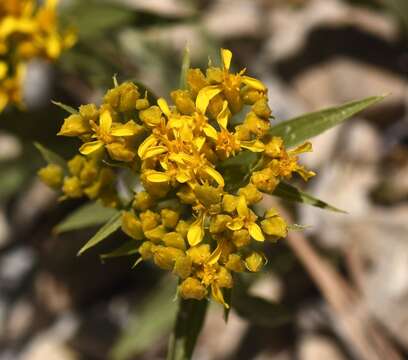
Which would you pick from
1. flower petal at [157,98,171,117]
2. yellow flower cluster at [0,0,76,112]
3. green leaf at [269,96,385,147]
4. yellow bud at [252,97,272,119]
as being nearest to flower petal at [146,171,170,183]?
flower petal at [157,98,171,117]

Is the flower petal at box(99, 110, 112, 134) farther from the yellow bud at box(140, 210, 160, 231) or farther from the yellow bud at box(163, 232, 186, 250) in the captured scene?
the yellow bud at box(163, 232, 186, 250)

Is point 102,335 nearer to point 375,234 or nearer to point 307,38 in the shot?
point 375,234

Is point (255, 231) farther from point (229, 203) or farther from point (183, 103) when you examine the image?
point (183, 103)

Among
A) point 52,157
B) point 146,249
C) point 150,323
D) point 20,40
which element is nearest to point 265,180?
point 146,249

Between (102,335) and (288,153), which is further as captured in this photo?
(102,335)

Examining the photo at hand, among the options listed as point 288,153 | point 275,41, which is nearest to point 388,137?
point 275,41

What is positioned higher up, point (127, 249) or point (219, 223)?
point (219, 223)

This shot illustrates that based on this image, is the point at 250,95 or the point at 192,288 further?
the point at 250,95

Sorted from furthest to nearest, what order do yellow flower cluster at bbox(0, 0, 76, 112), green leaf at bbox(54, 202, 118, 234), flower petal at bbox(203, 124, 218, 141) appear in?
yellow flower cluster at bbox(0, 0, 76, 112)
green leaf at bbox(54, 202, 118, 234)
flower petal at bbox(203, 124, 218, 141)
